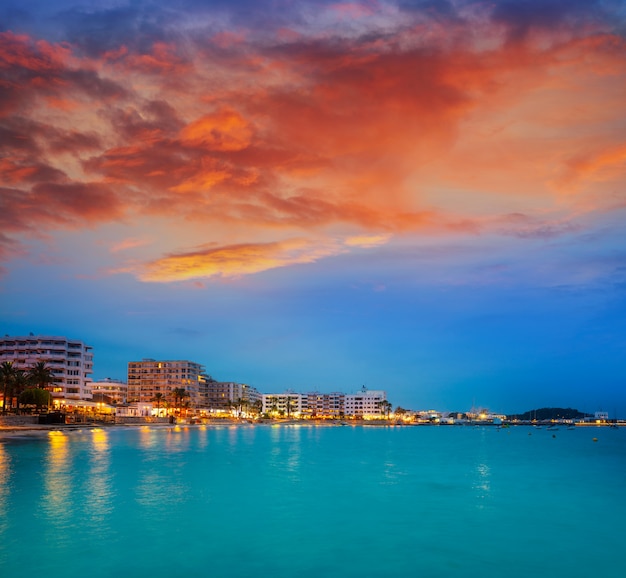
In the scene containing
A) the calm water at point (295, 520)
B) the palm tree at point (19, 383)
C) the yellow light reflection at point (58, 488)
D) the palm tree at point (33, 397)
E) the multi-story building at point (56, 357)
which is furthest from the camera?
the multi-story building at point (56, 357)

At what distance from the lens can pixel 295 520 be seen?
3316 centimetres

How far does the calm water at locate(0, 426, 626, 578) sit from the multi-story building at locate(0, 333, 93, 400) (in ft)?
289

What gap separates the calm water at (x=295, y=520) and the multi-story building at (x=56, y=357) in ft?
289

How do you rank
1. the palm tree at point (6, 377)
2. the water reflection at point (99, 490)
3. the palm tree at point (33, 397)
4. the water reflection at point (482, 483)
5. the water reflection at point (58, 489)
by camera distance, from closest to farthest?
1. the water reflection at point (58, 489)
2. the water reflection at point (99, 490)
3. the water reflection at point (482, 483)
4. the palm tree at point (6, 377)
5. the palm tree at point (33, 397)

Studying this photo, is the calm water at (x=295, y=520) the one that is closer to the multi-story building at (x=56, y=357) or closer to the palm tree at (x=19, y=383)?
the palm tree at (x=19, y=383)

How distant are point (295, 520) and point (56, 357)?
128 m

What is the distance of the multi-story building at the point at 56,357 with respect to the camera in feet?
472

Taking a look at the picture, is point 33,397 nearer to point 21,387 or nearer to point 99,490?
point 21,387

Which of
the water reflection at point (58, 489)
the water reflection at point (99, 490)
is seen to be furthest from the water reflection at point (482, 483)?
the water reflection at point (58, 489)

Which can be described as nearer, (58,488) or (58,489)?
(58,489)

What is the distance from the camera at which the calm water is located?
24000mm

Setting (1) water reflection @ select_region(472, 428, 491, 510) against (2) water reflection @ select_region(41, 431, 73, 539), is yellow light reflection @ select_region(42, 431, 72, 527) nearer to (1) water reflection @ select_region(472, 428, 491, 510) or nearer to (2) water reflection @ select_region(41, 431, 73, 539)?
(2) water reflection @ select_region(41, 431, 73, 539)

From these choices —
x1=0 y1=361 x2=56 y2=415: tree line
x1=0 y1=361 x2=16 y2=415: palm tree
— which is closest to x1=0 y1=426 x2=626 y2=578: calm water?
x1=0 y1=361 x2=16 y2=415: palm tree

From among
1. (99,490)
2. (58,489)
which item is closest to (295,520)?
(99,490)
